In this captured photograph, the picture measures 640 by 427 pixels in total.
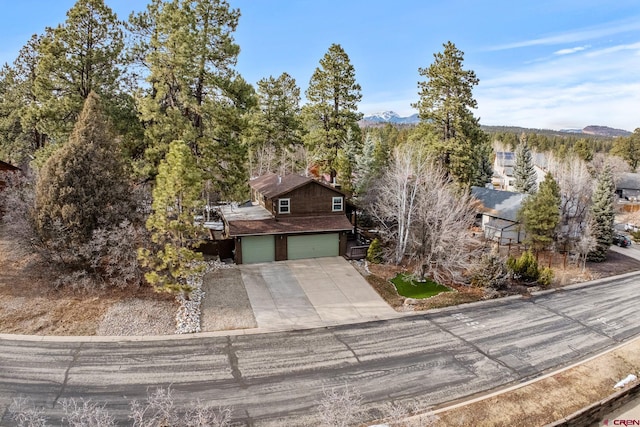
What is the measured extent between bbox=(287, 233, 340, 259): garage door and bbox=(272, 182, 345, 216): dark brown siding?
168 centimetres

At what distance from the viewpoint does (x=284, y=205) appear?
25516mm

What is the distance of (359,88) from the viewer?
3241cm

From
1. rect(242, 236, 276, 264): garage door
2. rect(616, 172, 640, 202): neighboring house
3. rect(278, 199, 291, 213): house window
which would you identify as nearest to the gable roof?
rect(616, 172, 640, 202): neighboring house

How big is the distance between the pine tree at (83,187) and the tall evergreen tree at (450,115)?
75.4ft

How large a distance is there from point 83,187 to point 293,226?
11.7 metres

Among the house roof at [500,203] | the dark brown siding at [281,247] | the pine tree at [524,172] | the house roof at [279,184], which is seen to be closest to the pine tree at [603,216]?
the house roof at [500,203]

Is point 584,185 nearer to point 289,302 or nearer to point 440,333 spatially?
point 440,333

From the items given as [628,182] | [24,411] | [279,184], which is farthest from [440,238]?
[628,182]

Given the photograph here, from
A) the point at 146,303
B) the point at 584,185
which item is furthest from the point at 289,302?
the point at 584,185

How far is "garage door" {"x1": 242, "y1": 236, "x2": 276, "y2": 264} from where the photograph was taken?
24.1 meters

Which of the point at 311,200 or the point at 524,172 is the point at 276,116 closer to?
the point at 311,200

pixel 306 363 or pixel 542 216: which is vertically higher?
pixel 542 216

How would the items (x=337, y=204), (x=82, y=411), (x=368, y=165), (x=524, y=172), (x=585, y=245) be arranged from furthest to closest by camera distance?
1. (x=524, y=172)
2. (x=368, y=165)
3. (x=337, y=204)
4. (x=585, y=245)
5. (x=82, y=411)

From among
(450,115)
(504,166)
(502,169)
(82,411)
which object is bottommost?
(82,411)
